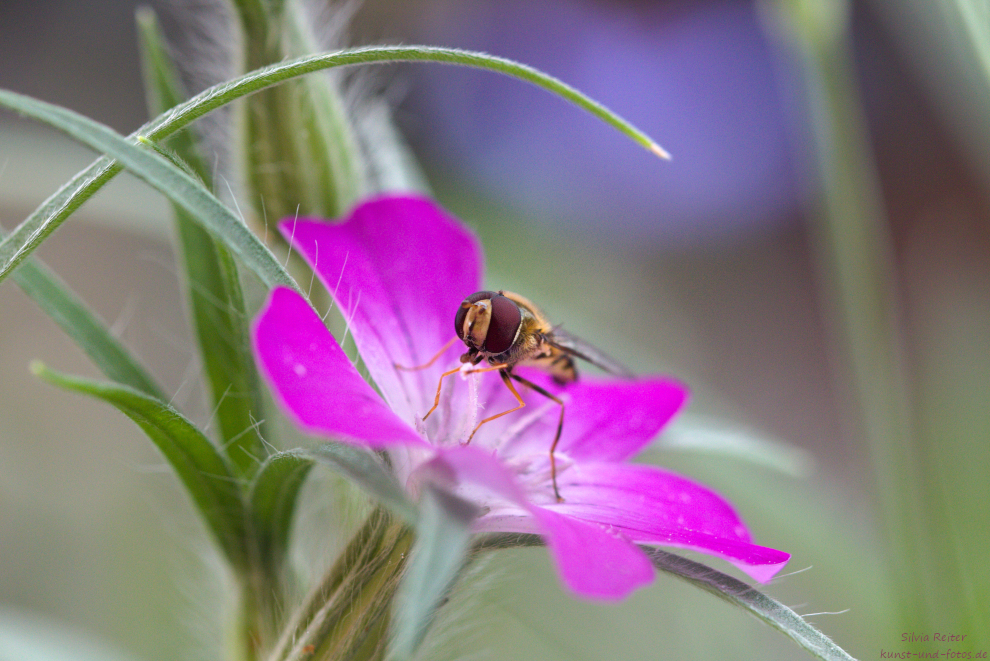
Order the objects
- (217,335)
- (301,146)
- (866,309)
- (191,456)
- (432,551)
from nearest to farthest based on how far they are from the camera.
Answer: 1. (432,551)
2. (191,456)
3. (217,335)
4. (301,146)
5. (866,309)

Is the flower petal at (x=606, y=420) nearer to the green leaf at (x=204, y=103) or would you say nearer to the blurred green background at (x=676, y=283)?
the blurred green background at (x=676, y=283)

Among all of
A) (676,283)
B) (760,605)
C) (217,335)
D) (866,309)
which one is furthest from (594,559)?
(676,283)

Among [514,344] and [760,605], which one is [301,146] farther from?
[760,605]

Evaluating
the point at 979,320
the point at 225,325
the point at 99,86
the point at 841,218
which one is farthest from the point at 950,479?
the point at 99,86

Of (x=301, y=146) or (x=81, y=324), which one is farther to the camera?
(x=301, y=146)

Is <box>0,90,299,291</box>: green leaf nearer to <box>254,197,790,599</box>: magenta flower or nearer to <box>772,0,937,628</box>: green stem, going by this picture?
<box>254,197,790,599</box>: magenta flower

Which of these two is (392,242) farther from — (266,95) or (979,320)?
(979,320)
